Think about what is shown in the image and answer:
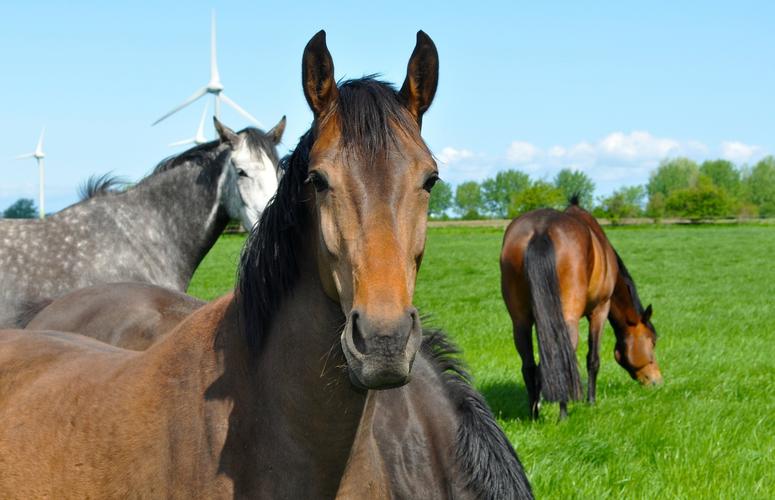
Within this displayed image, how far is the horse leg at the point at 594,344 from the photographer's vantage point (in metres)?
7.97

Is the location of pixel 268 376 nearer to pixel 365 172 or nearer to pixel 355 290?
pixel 355 290

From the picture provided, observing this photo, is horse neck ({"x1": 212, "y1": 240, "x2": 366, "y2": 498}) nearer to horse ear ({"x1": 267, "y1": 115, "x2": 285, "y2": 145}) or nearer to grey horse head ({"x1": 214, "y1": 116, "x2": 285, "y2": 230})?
grey horse head ({"x1": 214, "y1": 116, "x2": 285, "y2": 230})

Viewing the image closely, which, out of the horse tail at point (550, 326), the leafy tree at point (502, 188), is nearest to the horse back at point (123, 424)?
the horse tail at point (550, 326)

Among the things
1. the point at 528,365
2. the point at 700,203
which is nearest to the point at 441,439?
the point at 528,365

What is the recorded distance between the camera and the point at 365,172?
2182 mm

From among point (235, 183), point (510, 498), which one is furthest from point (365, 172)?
point (235, 183)

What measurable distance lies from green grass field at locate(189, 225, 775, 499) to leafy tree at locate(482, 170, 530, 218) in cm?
10678

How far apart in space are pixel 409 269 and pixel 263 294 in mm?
513

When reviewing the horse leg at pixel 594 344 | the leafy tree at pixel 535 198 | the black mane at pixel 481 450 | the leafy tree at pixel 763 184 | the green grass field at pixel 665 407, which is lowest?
the green grass field at pixel 665 407

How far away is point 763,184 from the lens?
127 meters

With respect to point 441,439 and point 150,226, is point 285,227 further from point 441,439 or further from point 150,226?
point 150,226

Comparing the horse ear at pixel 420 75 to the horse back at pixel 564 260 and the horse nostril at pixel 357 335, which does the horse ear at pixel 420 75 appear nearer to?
the horse nostril at pixel 357 335

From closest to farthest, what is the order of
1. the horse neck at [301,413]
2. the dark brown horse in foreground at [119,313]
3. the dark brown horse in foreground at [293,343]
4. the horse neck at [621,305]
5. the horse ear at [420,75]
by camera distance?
the dark brown horse in foreground at [293,343] < the horse neck at [301,413] < the horse ear at [420,75] < the dark brown horse in foreground at [119,313] < the horse neck at [621,305]

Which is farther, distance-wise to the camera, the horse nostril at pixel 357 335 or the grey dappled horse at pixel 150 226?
the grey dappled horse at pixel 150 226
